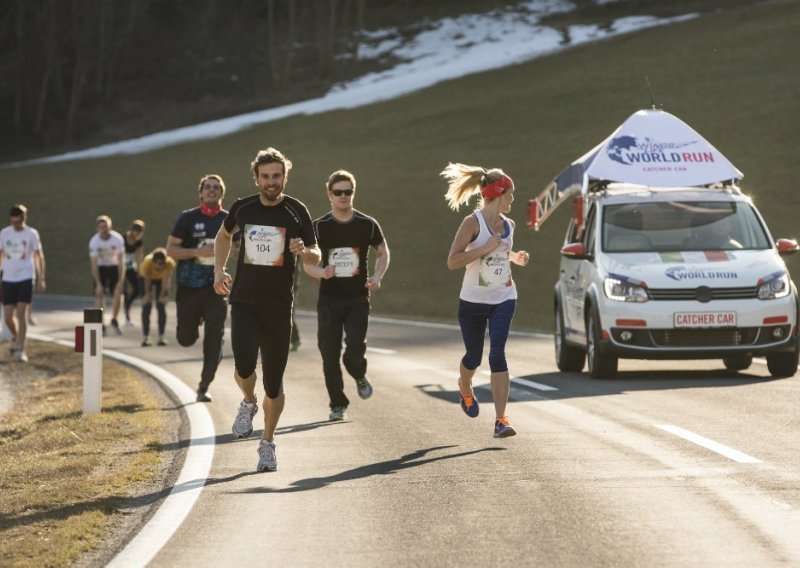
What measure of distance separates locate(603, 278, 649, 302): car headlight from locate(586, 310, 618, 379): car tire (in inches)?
10.9

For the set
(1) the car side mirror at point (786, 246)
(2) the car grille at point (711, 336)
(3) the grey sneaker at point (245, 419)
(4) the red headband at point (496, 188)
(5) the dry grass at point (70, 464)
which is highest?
(4) the red headband at point (496, 188)

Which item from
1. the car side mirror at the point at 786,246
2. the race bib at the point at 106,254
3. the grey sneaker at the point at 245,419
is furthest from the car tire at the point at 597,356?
the race bib at the point at 106,254

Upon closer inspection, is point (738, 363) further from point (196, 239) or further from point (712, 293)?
point (196, 239)

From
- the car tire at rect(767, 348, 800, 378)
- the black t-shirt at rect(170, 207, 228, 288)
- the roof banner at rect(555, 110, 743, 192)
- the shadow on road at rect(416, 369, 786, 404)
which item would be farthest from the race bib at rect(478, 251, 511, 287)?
the roof banner at rect(555, 110, 743, 192)

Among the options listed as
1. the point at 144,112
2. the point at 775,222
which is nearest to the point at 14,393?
the point at 775,222

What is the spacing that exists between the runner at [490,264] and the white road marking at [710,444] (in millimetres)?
1220

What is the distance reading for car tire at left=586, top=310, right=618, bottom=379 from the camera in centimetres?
1602

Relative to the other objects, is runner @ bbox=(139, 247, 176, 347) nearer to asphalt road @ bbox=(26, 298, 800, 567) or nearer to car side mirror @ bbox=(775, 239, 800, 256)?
asphalt road @ bbox=(26, 298, 800, 567)

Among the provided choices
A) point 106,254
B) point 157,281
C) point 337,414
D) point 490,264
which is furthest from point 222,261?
point 106,254

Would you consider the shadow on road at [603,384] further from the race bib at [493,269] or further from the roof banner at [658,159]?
the race bib at [493,269]

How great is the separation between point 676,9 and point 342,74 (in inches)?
646

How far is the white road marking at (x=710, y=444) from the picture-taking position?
32.4ft

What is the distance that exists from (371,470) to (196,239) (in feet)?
16.4

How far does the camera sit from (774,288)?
15945mm
